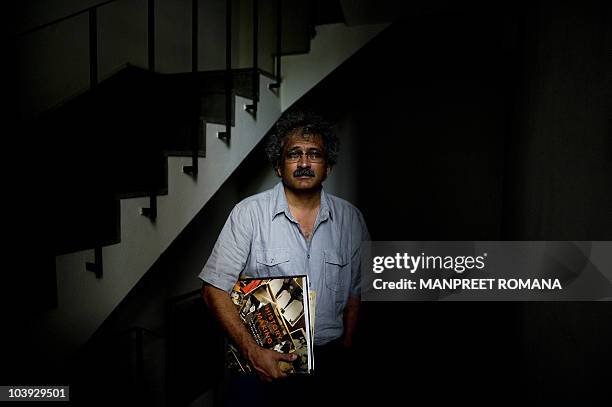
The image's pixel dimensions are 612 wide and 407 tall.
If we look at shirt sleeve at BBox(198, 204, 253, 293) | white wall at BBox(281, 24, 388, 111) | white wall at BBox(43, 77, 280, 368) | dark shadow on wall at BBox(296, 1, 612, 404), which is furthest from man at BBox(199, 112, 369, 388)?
dark shadow on wall at BBox(296, 1, 612, 404)

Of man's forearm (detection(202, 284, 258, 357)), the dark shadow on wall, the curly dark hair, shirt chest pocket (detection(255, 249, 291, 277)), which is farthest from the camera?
the dark shadow on wall

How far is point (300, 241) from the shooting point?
1435 mm

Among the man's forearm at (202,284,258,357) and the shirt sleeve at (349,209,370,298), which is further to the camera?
the shirt sleeve at (349,209,370,298)

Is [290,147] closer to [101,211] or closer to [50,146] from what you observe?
[101,211]

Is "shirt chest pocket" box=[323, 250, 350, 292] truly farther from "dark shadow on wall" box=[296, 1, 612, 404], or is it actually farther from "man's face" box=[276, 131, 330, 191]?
"dark shadow on wall" box=[296, 1, 612, 404]

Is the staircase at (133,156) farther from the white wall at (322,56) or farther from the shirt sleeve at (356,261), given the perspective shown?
the shirt sleeve at (356,261)

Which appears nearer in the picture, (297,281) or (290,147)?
(297,281)

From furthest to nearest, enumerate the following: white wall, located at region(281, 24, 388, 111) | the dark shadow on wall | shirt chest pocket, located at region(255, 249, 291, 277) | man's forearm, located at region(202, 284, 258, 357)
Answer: the dark shadow on wall
white wall, located at region(281, 24, 388, 111)
shirt chest pocket, located at region(255, 249, 291, 277)
man's forearm, located at region(202, 284, 258, 357)

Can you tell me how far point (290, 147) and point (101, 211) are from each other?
634mm

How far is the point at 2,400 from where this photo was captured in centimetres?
118

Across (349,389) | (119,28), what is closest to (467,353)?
(349,389)

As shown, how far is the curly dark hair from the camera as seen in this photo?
150 cm

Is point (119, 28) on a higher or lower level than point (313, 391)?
higher

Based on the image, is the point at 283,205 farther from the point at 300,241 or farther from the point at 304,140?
the point at 304,140
